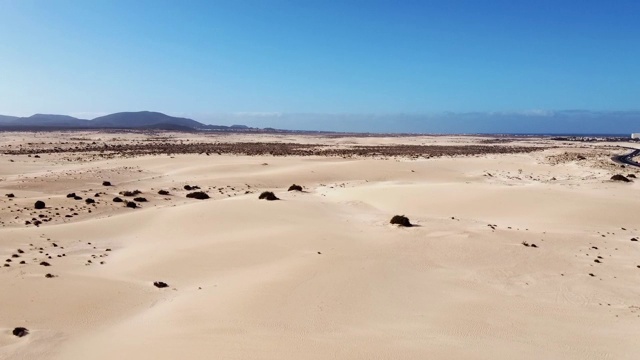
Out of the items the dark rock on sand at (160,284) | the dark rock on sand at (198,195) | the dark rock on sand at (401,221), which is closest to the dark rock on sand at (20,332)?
the dark rock on sand at (160,284)

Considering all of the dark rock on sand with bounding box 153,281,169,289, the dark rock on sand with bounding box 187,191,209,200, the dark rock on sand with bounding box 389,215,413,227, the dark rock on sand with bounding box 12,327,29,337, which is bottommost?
the dark rock on sand with bounding box 187,191,209,200

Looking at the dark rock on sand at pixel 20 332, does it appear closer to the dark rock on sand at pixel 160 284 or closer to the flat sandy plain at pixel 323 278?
the flat sandy plain at pixel 323 278

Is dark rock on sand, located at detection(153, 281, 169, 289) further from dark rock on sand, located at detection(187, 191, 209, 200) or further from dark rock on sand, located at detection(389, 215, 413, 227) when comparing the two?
dark rock on sand, located at detection(187, 191, 209, 200)

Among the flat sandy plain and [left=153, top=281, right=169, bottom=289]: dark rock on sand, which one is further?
[left=153, top=281, right=169, bottom=289]: dark rock on sand

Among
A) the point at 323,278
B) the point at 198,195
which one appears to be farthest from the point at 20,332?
the point at 198,195

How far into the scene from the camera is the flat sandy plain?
8.12m

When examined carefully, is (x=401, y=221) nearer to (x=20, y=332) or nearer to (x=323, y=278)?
(x=323, y=278)

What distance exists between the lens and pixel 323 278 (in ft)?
39.4

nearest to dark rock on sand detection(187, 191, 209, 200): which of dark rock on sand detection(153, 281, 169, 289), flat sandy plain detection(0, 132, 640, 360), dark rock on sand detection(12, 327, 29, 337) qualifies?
flat sandy plain detection(0, 132, 640, 360)

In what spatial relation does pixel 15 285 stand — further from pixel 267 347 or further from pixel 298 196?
pixel 298 196

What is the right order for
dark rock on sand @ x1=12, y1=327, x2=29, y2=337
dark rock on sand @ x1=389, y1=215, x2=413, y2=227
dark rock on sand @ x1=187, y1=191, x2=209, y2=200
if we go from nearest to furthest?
dark rock on sand @ x1=12, y1=327, x2=29, y2=337
dark rock on sand @ x1=389, y1=215, x2=413, y2=227
dark rock on sand @ x1=187, y1=191, x2=209, y2=200

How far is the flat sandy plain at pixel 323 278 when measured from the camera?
8.12m

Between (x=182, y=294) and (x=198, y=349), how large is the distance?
128 inches

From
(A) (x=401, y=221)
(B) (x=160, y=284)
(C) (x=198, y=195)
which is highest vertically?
(A) (x=401, y=221)
